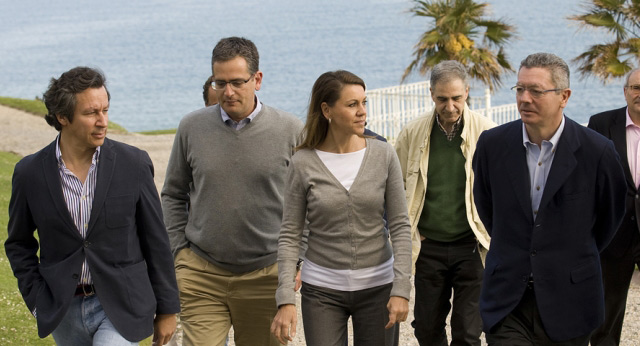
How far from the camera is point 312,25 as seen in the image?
A: 345 ft

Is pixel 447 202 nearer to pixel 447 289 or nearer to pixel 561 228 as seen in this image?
pixel 447 289

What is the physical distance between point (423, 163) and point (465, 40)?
46.8 feet

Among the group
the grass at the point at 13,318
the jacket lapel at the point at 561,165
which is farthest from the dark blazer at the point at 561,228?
the grass at the point at 13,318

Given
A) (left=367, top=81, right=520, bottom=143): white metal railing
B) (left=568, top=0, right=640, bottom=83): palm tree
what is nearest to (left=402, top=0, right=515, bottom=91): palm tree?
(left=367, top=81, right=520, bottom=143): white metal railing

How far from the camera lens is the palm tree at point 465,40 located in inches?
808

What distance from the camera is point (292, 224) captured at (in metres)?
5.38

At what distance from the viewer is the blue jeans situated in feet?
15.7

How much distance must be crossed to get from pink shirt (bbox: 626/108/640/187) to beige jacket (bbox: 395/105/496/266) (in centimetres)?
115

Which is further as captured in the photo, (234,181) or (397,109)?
(397,109)

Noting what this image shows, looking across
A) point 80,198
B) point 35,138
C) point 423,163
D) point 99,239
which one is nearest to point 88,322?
point 99,239

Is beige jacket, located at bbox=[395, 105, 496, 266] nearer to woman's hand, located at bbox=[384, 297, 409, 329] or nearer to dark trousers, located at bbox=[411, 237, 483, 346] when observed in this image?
dark trousers, located at bbox=[411, 237, 483, 346]

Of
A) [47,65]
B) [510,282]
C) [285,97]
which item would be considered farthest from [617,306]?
[47,65]

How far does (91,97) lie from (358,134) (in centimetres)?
148

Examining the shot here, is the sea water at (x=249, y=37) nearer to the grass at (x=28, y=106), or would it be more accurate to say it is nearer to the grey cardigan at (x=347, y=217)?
the grass at (x=28, y=106)
